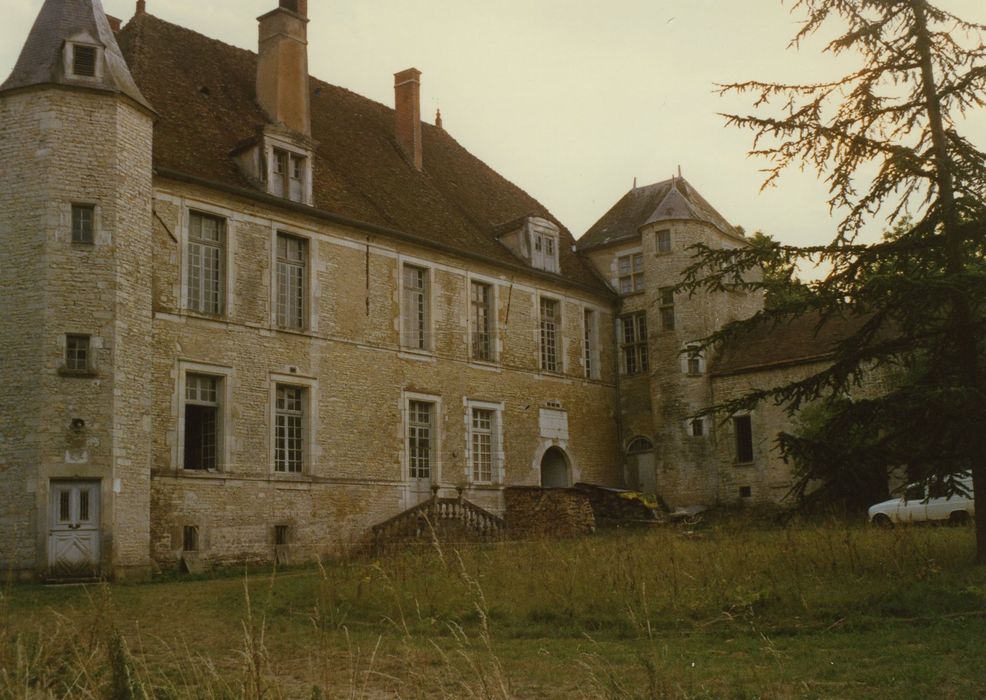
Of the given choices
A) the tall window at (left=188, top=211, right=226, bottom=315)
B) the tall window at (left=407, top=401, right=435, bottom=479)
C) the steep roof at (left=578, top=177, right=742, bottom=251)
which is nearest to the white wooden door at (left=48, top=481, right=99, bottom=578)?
the tall window at (left=188, top=211, right=226, bottom=315)

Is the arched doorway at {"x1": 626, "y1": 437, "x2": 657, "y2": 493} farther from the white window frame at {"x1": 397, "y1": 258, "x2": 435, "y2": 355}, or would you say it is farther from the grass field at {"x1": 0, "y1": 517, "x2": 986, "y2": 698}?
the grass field at {"x1": 0, "y1": 517, "x2": 986, "y2": 698}

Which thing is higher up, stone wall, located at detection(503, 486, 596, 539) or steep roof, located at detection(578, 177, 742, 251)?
steep roof, located at detection(578, 177, 742, 251)

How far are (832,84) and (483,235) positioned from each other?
15.4 m

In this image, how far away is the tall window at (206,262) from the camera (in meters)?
19.5

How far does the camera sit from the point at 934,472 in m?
11.4

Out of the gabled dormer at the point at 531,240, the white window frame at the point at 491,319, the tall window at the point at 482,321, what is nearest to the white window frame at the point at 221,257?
the white window frame at the point at 491,319

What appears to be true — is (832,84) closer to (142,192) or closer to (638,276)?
(142,192)

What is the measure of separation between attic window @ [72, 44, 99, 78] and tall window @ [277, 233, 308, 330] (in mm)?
4849

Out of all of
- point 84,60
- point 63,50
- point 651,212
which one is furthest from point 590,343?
point 63,50

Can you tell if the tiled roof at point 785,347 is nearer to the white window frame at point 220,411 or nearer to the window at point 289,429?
the window at point 289,429

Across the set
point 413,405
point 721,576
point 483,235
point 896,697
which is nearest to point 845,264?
point 721,576

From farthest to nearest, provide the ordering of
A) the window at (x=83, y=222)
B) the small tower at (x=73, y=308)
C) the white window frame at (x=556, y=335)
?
the white window frame at (x=556, y=335) → the window at (x=83, y=222) → the small tower at (x=73, y=308)

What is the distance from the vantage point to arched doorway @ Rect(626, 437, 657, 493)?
94.4 feet

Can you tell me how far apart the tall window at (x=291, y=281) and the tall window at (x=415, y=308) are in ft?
9.36
